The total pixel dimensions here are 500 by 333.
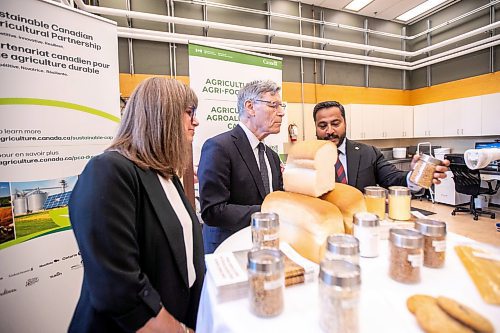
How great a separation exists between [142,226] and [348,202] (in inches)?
29.2

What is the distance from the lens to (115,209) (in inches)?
33.9

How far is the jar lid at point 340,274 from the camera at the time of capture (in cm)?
56

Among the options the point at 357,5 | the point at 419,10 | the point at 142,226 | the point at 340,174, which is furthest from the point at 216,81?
the point at 419,10

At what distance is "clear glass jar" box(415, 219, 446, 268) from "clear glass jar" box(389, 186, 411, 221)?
26 centimetres

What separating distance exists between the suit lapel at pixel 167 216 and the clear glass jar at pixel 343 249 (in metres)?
0.55

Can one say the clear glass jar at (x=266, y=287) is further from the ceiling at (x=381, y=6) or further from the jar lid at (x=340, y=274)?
the ceiling at (x=381, y=6)

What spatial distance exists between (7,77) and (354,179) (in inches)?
89.9

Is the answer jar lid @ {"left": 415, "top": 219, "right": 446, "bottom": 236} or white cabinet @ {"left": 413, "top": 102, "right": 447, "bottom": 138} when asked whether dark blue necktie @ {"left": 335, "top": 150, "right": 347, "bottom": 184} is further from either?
white cabinet @ {"left": 413, "top": 102, "right": 447, "bottom": 138}

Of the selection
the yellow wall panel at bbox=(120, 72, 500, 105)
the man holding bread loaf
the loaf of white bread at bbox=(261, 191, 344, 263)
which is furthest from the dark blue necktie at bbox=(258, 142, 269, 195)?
the yellow wall panel at bbox=(120, 72, 500, 105)

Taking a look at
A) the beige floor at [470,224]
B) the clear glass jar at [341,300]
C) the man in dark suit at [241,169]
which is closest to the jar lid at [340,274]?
the clear glass jar at [341,300]

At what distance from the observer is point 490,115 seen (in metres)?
5.78

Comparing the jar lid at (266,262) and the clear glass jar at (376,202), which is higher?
the clear glass jar at (376,202)

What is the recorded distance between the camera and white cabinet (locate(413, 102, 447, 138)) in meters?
6.70

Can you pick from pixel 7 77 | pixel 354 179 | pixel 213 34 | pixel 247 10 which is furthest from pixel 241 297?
pixel 247 10
